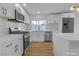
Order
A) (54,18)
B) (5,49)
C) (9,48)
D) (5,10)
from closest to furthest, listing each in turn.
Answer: (5,49)
(9,48)
(5,10)
(54,18)

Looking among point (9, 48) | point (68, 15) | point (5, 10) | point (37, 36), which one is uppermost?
point (68, 15)

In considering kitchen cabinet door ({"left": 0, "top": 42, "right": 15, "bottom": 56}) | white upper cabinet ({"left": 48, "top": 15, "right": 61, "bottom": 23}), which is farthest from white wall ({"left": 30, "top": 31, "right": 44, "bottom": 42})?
kitchen cabinet door ({"left": 0, "top": 42, "right": 15, "bottom": 56})

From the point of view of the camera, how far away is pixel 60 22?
934 cm

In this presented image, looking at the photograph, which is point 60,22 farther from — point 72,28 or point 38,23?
point 38,23

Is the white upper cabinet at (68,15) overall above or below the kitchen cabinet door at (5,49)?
above

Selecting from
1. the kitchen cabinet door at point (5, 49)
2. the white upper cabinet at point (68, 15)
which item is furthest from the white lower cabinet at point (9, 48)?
the white upper cabinet at point (68, 15)

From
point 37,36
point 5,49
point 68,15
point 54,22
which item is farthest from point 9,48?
point 54,22

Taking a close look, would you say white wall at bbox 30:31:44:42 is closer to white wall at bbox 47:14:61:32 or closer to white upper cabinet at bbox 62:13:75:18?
white wall at bbox 47:14:61:32

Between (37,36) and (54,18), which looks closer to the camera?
(37,36)

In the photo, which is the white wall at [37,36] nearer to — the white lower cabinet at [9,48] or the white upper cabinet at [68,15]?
the white upper cabinet at [68,15]

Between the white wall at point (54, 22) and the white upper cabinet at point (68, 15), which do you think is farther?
the white wall at point (54, 22)

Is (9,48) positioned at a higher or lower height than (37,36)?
higher

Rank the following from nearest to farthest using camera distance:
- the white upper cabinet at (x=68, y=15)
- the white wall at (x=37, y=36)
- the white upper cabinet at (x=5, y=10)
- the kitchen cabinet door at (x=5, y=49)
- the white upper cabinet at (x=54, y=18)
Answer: the kitchen cabinet door at (x=5, y=49)
the white upper cabinet at (x=5, y=10)
the white wall at (x=37, y=36)
the white upper cabinet at (x=68, y=15)
the white upper cabinet at (x=54, y=18)

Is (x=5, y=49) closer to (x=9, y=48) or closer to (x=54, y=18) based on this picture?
(x=9, y=48)
